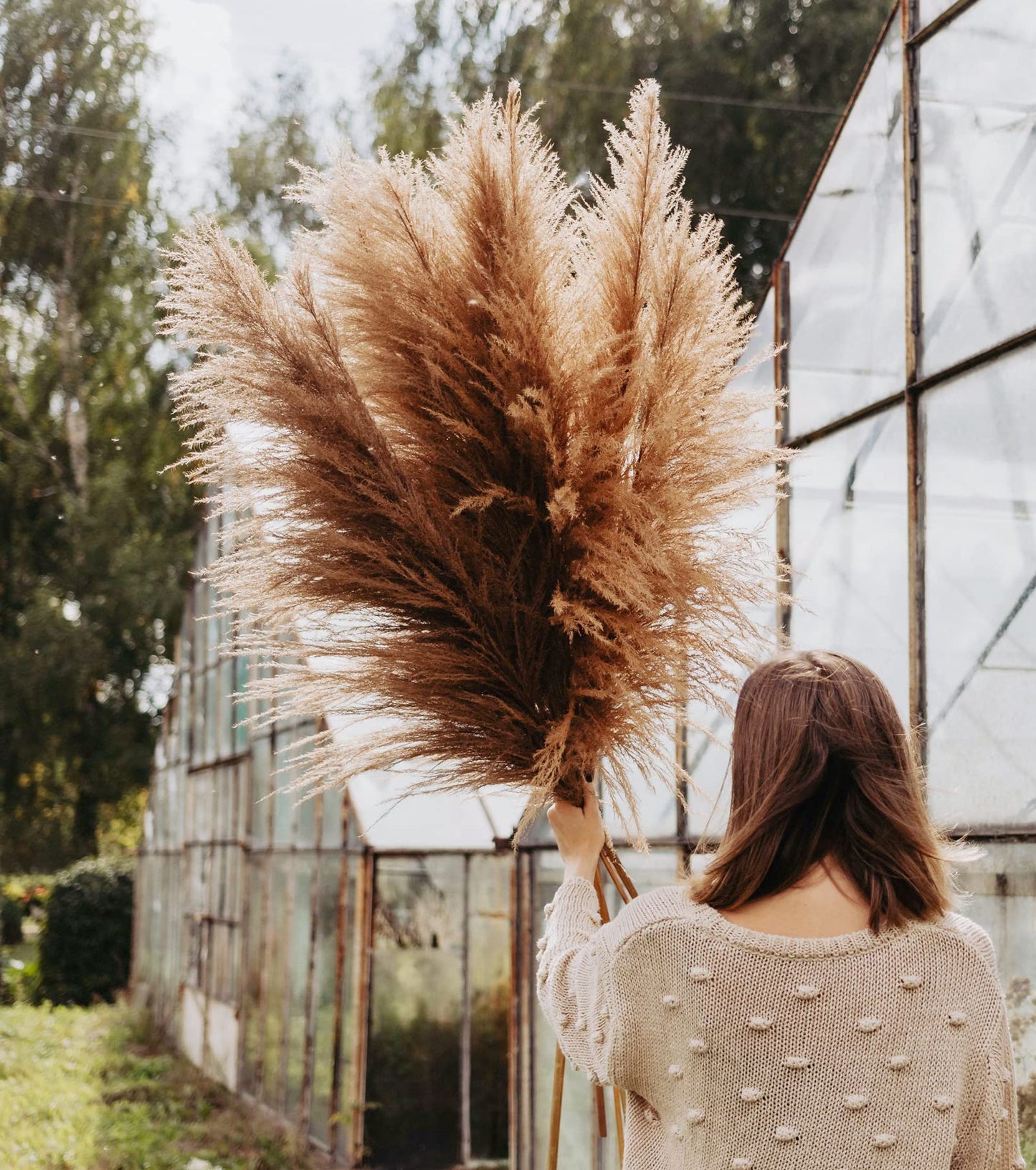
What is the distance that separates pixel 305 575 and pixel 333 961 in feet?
20.0

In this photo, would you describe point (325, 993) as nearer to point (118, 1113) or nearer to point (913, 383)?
point (118, 1113)

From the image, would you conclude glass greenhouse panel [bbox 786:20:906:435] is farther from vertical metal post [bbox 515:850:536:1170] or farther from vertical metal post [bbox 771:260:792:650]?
vertical metal post [bbox 515:850:536:1170]

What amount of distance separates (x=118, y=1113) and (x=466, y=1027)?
2.49 m

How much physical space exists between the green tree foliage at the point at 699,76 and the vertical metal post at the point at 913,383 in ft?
30.5

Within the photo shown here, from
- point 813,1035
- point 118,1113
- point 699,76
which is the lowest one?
point 118,1113

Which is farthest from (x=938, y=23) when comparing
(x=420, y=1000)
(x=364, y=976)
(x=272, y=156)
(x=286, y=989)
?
(x=272, y=156)

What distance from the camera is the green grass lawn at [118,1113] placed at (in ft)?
23.0

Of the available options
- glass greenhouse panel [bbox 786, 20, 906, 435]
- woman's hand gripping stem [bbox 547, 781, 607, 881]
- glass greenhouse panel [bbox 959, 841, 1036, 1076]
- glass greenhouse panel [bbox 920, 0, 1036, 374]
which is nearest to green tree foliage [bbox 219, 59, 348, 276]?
glass greenhouse panel [bbox 786, 20, 906, 435]

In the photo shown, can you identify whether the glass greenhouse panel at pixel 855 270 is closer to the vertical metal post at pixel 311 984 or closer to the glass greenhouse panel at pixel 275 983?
the vertical metal post at pixel 311 984

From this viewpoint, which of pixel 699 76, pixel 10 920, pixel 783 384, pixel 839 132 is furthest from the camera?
pixel 10 920

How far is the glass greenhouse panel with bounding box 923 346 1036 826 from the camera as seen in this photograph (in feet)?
8.87

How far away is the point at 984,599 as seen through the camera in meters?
2.87

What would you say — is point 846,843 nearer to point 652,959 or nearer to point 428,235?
point 652,959

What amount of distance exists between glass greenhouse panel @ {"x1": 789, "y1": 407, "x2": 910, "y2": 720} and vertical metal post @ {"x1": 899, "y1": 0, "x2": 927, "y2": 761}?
0.05 metres
